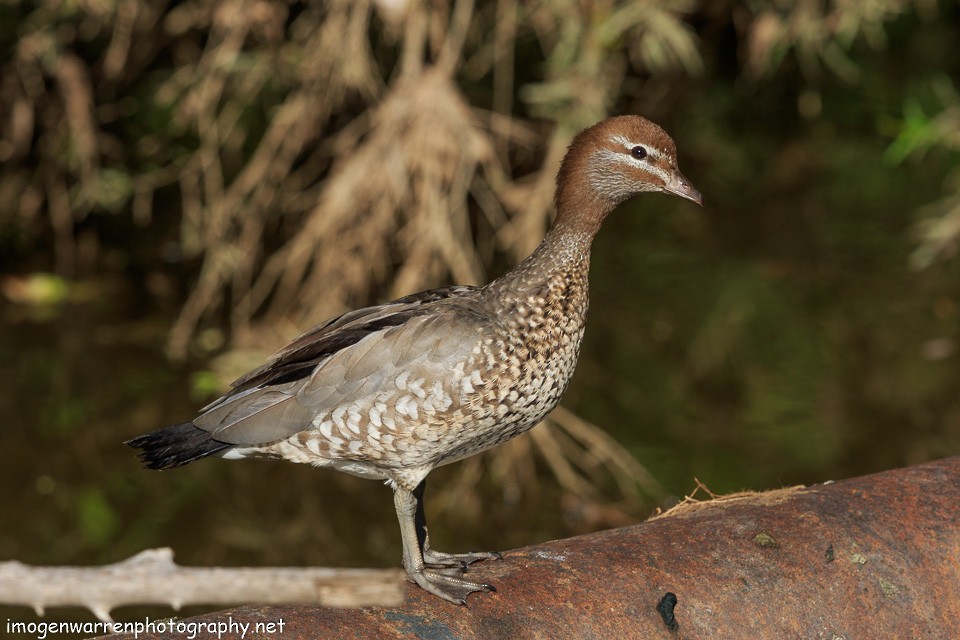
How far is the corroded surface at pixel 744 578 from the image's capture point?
2238mm

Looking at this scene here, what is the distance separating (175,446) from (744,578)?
52.0 inches

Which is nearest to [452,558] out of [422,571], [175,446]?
[422,571]

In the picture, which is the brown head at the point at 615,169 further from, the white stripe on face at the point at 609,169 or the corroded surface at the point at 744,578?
the corroded surface at the point at 744,578

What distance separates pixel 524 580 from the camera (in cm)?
233

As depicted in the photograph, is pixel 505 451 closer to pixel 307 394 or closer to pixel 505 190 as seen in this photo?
pixel 505 190

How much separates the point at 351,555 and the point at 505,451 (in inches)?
35.9

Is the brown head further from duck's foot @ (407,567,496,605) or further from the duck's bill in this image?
duck's foot @ (407,567,496,605)

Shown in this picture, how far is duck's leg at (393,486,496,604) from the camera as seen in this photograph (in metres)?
2.31

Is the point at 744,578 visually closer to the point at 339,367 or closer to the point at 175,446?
the point at 339,367

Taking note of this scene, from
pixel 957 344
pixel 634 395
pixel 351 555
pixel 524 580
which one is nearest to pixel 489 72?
pixel 634 395

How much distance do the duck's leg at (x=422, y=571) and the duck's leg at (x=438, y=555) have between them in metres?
0.03

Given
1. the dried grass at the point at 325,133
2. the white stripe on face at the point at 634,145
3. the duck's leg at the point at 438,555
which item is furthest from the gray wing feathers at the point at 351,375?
the dried grass at the point at 325,133

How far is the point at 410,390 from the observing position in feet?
9.38

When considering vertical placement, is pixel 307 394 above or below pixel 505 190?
below
